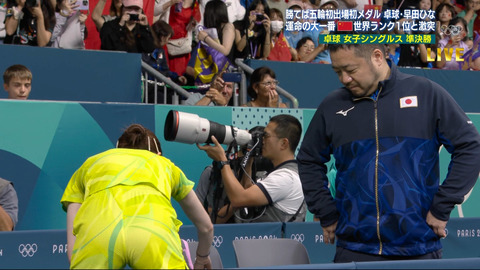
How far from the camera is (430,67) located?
435 inches

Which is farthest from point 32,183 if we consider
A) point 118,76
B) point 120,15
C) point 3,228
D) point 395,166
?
point 395,166

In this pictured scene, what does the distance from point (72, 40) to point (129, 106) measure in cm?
233

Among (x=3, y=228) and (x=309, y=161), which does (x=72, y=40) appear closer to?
(x=3, y=228)

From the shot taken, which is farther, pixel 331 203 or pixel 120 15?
pixel 120 15

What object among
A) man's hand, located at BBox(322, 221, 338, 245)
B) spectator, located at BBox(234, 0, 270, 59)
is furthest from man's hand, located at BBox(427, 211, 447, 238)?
spectator, located at BBox(234, 0, 270, 59)

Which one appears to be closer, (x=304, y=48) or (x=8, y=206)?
(x=8, y=206)

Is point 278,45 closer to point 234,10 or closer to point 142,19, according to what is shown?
point 234,10

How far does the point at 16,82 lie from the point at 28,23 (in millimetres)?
1366

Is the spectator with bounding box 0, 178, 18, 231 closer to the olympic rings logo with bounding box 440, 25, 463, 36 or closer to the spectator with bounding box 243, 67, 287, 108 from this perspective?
the spectator with bounding box 243, 67, 287, 108

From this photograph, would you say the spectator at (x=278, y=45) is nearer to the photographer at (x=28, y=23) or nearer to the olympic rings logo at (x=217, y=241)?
the photographer at (x=28, y=23)

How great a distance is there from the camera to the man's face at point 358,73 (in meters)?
3.62

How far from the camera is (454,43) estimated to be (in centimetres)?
1101

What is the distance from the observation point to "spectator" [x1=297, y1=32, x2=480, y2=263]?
3.47 meters

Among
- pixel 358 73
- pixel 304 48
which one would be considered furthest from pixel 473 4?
pixel 358 73
